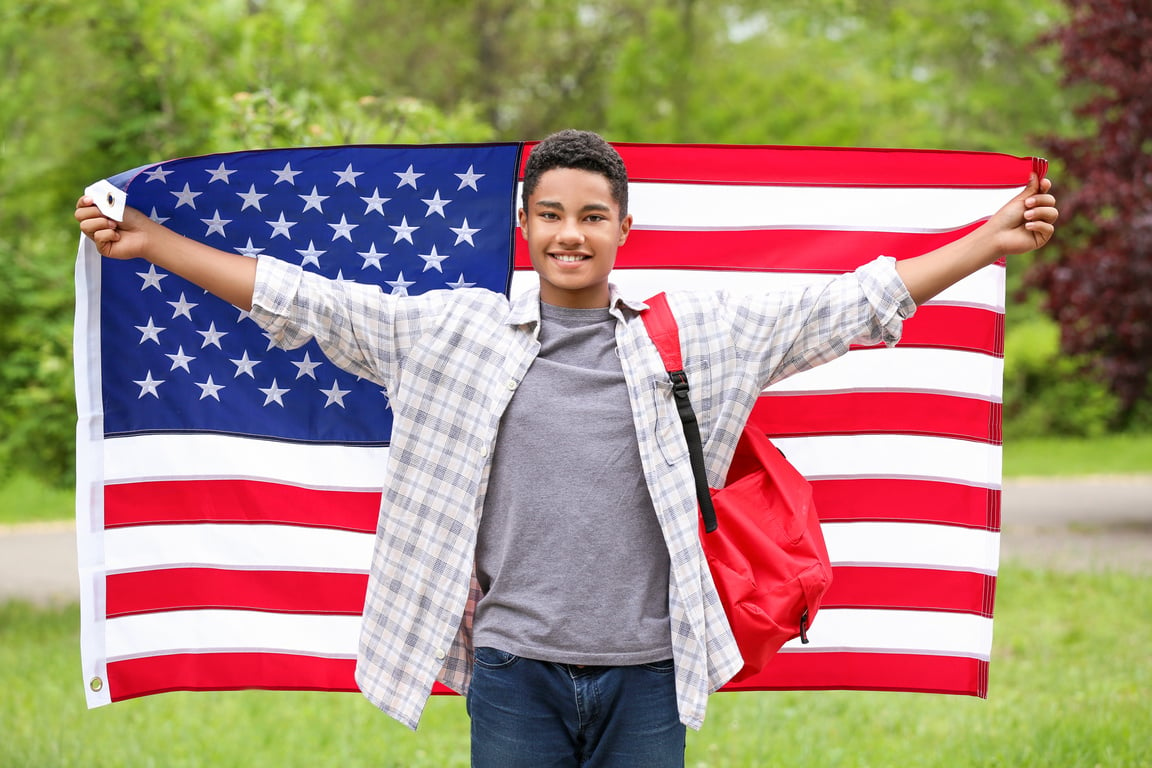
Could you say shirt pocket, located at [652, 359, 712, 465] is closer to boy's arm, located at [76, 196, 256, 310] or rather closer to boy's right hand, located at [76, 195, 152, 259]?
boy's arm, located at [76, 196, 256, 310]

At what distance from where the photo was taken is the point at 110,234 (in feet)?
9.32

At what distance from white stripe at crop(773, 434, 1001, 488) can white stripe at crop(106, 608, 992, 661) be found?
1.45ft

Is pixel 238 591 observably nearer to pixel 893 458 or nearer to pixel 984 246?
pixel 893 458

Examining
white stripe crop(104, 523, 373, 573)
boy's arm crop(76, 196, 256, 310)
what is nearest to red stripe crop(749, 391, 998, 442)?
white stripe crop(104, 523, 373, 573)

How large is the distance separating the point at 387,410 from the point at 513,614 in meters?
1.38

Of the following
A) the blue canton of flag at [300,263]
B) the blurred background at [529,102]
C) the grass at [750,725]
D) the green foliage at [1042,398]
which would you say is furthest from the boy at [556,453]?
the green foliage at [1042,398]

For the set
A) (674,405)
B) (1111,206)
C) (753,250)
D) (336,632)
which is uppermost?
(1111,206)

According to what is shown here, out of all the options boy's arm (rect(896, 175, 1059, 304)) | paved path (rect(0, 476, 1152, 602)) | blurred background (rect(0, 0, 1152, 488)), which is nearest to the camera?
boy's arm (rect(896, 175, 1059, 304))

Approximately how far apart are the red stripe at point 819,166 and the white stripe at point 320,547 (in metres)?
1.09

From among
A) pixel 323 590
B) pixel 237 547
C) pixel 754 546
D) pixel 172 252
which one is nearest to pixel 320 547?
pixel 323 590

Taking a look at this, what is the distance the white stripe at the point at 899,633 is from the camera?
380 centimetres

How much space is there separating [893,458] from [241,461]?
81.2 inches

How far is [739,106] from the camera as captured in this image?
54.7 feet

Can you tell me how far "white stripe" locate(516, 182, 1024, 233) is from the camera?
3.73 meters
